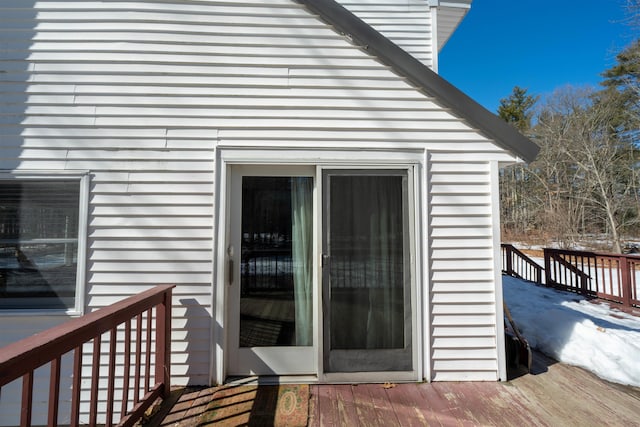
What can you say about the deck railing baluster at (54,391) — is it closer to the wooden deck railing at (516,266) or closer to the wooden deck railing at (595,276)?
the wooden deck railing at (595,276)

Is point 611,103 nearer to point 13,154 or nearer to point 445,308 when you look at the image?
point 445,308

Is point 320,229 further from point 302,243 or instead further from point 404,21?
point 404,21

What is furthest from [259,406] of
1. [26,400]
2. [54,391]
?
[26,400]

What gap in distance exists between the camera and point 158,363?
2438mm

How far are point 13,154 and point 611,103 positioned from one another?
21103 millimetres

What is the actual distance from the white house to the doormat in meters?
0.19

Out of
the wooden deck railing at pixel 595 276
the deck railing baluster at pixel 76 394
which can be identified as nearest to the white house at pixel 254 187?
the deck railing baluster at pixel 76 394

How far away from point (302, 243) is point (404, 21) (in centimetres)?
349

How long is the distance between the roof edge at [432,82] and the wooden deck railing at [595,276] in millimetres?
4731

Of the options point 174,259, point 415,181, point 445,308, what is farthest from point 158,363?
point 415,181

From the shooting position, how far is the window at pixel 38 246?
104 inches

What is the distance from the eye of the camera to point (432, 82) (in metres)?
2.75

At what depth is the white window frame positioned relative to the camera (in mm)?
2598

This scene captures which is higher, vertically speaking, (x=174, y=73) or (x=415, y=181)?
(x=174, y=73)
